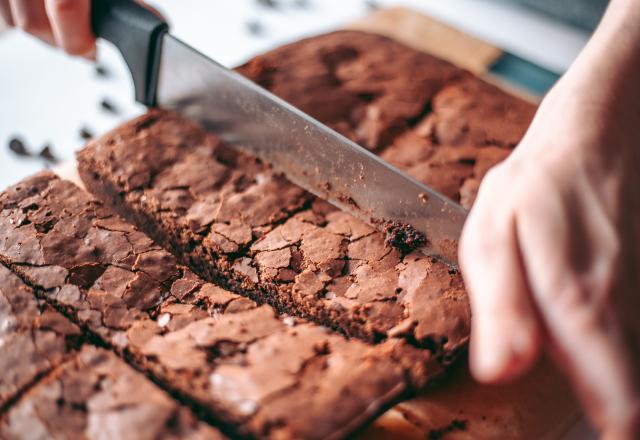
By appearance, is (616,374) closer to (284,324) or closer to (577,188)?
(577,188)

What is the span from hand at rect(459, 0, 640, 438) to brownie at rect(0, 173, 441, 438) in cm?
38

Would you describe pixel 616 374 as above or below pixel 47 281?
above

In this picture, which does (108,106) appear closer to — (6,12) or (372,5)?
(6,12)

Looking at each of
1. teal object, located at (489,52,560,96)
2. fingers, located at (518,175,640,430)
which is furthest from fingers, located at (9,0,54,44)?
teal object, located at (489,52,560,96)

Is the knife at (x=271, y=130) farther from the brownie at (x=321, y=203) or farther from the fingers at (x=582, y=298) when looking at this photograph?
the fingers at (x=582, y=298)

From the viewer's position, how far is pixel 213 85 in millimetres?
2424

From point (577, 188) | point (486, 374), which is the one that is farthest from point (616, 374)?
point (577, 188)

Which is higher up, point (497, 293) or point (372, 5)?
point (497, 293)

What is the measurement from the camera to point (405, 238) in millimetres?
2125

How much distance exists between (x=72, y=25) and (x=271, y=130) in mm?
911

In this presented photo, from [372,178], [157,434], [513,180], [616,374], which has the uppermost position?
[513,180]

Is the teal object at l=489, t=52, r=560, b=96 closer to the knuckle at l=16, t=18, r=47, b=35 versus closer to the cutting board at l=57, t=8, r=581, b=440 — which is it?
Answer: the cutting board at l=57, t=8, r=581, b=440

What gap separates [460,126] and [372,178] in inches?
23.2

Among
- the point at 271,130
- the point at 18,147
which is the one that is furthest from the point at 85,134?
the point at 271,130
